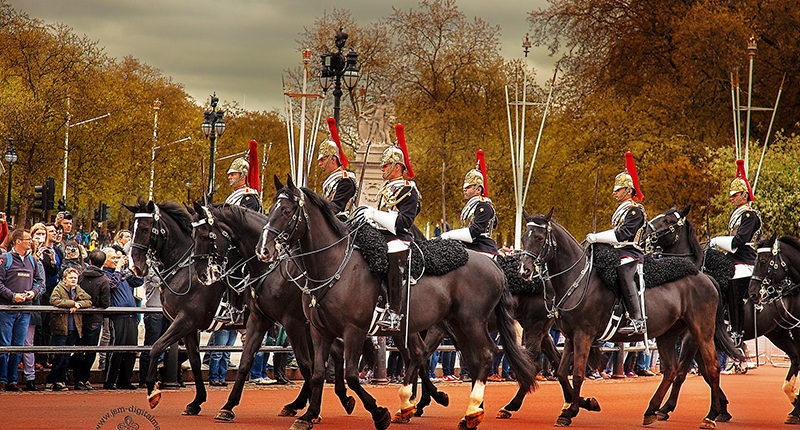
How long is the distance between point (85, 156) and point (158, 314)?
32.3 m

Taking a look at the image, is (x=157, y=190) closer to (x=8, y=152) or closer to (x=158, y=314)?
(x=8, y=152)

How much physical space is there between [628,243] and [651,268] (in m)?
0.56

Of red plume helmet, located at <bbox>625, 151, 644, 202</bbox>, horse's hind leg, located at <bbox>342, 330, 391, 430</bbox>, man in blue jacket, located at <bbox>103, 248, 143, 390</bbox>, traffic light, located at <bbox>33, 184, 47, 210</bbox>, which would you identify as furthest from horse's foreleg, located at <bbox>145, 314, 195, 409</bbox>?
traffic light, located at <bbox>33, 184, 47, 210</bbox>

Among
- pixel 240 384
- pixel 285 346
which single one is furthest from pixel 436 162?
pixel 240 384

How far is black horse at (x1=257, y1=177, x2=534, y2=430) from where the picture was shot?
966 centimetres

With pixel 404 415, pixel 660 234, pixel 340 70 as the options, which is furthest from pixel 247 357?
pixel 340 70

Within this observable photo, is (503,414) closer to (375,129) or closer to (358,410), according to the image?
(358,410)

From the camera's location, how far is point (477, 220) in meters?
12.8

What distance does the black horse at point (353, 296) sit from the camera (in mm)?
9656

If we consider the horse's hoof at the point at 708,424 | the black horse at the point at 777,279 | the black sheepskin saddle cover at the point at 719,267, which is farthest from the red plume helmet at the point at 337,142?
the black horse at the point at 777,279

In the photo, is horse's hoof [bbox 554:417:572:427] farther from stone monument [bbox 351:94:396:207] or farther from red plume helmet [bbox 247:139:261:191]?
stone monument [bbox 351:94:396:207]

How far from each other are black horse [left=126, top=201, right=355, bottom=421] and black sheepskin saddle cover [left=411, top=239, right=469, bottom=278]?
144 cm

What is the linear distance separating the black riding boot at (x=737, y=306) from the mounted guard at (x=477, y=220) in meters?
3.51

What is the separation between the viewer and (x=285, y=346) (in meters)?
14.8
